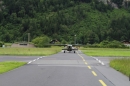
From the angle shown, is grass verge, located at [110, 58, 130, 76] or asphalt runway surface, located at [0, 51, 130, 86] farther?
grass verge, located at [110, 58, 130, 76]

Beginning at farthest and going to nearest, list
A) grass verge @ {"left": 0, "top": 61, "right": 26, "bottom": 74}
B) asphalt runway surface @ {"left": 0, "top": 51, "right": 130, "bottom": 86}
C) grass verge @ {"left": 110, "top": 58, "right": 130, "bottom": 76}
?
1. grass verge @ {"left": 0, "top": 61, "right": 26, "bottom": 74}
2. grass verge @ {"left": 110, "top": 58, "right": 130, "bottom": 76}
3. asphalt runway surface @ {"left": 0, "top": 51, "right": 130, "bottom": 86}

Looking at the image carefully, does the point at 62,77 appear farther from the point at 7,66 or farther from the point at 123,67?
the point at 7,66

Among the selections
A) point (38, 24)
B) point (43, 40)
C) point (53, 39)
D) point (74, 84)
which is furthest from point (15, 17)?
point (74, 84)

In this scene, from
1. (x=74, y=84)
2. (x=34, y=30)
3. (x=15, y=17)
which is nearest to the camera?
(x=74, y=84)

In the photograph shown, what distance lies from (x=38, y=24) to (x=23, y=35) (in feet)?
53.0

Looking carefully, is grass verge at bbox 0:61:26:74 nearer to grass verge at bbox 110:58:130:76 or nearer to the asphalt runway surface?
the asphalt runway surface

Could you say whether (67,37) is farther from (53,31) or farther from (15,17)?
(15,17)

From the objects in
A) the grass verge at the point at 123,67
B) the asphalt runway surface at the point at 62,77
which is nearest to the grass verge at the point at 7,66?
the asphalt runway surface at the point at 62,77

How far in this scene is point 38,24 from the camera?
18838 cm

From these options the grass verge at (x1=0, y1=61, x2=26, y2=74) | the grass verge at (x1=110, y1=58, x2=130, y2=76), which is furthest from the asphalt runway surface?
the grass verge at (x1=0, y1=61, x2=26, y2=74)

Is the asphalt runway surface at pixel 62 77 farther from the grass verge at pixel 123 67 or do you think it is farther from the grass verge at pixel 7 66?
the grass verge at pixel 7 66

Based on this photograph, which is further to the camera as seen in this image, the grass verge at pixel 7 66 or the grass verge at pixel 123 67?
the grass verge at pixel 7 66

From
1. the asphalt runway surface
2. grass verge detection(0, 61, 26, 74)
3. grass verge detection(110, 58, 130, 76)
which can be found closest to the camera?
the asphalt runway surface

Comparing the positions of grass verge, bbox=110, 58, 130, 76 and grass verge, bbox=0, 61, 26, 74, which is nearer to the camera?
grass verge, bbox=110, 58, 130, 76
